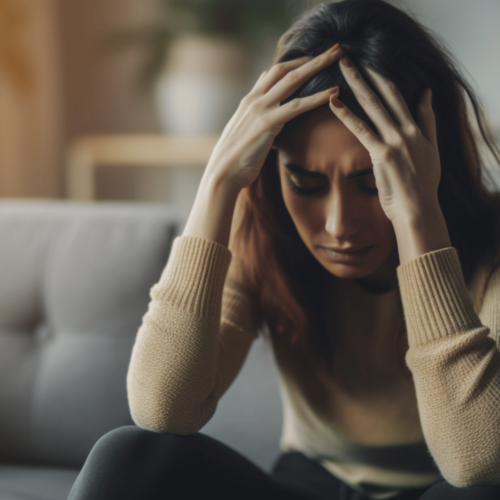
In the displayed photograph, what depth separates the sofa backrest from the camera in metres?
1.13

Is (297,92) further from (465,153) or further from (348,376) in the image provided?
(348,376)

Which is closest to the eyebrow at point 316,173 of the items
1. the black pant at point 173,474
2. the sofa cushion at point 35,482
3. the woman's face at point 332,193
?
the woman's face at point 332,193

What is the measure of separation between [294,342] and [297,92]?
1.38 ft

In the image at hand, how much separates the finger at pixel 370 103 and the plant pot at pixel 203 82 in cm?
138

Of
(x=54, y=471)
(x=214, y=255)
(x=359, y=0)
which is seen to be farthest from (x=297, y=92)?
(x=54, y=471)

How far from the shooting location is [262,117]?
0.78 m

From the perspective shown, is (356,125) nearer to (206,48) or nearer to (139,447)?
(139,447)

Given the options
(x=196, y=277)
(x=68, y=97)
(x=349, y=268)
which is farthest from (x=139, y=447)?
(x=68, y=97)

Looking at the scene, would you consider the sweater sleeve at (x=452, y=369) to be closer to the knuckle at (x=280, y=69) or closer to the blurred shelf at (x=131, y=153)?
the knuckle at (x=280, y=69)

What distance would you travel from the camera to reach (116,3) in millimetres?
2402

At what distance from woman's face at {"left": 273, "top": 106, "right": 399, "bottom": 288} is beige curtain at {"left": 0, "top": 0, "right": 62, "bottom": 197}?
5.75ft

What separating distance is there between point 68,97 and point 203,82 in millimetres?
798

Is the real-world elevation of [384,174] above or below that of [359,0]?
below

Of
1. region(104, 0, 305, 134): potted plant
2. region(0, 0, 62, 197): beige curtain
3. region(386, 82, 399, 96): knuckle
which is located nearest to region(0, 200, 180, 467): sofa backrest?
region(386, 82, 399, 96): knuckle
